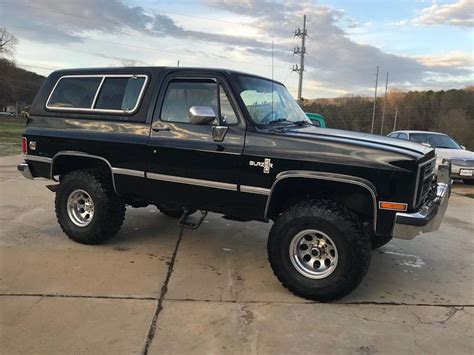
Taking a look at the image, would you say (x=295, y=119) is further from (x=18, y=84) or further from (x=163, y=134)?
(x=18, y=84)

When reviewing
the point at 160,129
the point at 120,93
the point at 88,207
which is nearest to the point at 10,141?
the point at 88,207

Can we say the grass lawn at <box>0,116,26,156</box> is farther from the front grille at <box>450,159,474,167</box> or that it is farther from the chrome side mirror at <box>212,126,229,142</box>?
the front grille at <box>450,159,474,167</box>

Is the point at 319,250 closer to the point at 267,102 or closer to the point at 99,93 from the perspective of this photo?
the point at 267,102

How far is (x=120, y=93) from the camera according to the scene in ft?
18.3

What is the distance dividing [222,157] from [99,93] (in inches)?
77.6

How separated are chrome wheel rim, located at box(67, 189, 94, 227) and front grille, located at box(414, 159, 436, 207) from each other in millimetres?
3715

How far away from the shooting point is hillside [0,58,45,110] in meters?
83.6

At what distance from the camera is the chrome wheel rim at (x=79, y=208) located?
19.1 ft

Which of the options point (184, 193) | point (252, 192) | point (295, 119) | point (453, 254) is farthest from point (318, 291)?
point (453, 254)

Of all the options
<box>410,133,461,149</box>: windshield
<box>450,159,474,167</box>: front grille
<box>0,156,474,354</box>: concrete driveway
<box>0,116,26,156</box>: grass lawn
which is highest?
<box>410,133,461,149</box>: windshield

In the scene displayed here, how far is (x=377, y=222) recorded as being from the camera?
419 cm

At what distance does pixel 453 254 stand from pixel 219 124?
3601mm

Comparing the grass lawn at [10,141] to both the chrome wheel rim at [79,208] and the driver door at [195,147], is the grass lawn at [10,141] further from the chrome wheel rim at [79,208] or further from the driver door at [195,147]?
the driver door at [195,147]

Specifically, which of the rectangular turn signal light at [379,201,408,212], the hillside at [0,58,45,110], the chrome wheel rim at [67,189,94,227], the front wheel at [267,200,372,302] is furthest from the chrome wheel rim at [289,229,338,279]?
the hillside at [0,58,45,110]
